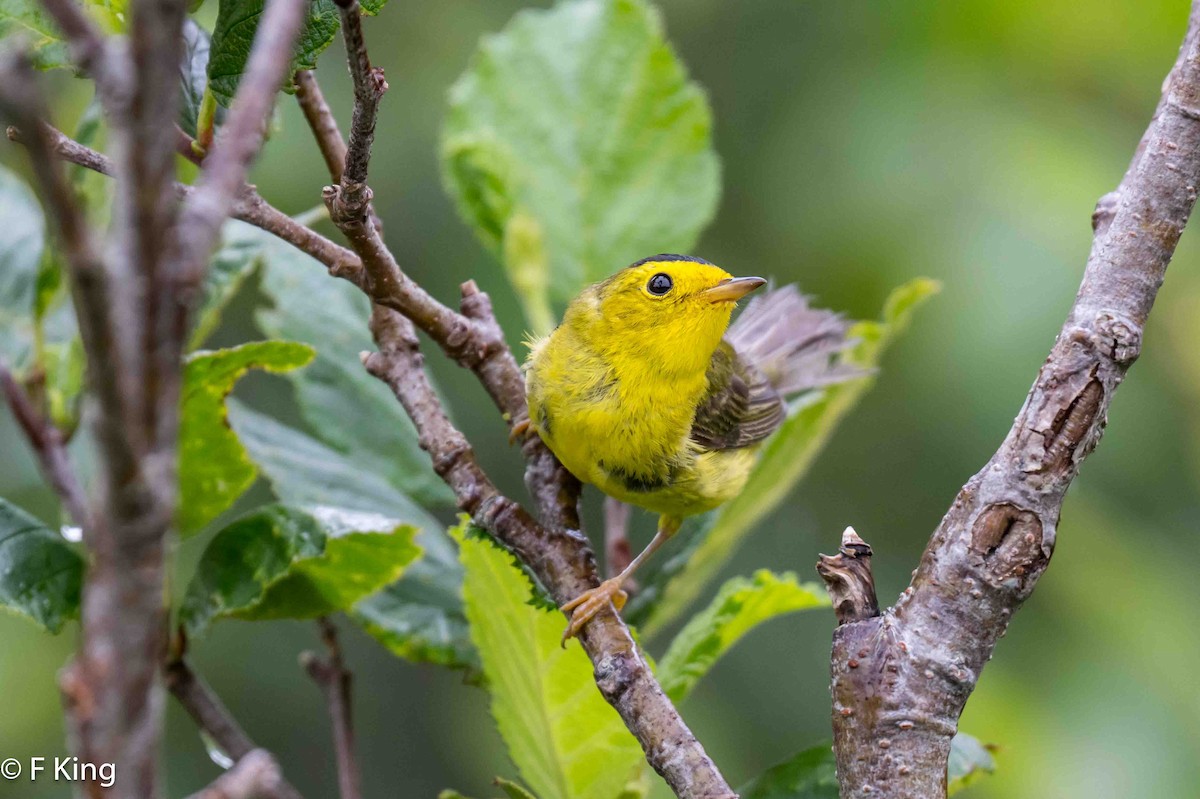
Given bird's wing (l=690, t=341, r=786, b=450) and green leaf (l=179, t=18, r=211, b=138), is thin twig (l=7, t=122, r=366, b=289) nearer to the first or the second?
green leaf (l=179, t=18, r=211, b=138)

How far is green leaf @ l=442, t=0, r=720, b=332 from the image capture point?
2.15 m

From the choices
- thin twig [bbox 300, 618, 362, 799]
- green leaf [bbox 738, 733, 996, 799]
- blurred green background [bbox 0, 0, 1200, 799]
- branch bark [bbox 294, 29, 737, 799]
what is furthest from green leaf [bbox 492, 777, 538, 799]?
blurred green background [bbox 0, 0, 1200, 799]

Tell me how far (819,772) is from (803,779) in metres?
0.02

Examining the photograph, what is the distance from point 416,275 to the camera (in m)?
4.19

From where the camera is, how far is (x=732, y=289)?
243 centimetres

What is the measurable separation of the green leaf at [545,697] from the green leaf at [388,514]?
228 millimetres

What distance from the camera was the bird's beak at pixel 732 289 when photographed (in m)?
2.41

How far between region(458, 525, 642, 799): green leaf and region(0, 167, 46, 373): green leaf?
2.78 ft

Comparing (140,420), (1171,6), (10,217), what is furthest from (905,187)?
(140,420)

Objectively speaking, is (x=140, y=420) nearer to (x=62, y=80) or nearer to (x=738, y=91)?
(x=62, y=80)

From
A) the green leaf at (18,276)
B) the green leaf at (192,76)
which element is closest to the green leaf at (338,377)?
the green leaf at (18,276)

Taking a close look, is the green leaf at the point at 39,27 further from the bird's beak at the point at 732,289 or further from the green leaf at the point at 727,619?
the bird's beak at the point at 732,289

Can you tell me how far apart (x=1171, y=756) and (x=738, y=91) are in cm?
297

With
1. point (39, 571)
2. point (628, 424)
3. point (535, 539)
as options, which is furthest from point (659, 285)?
point (39, 571)
